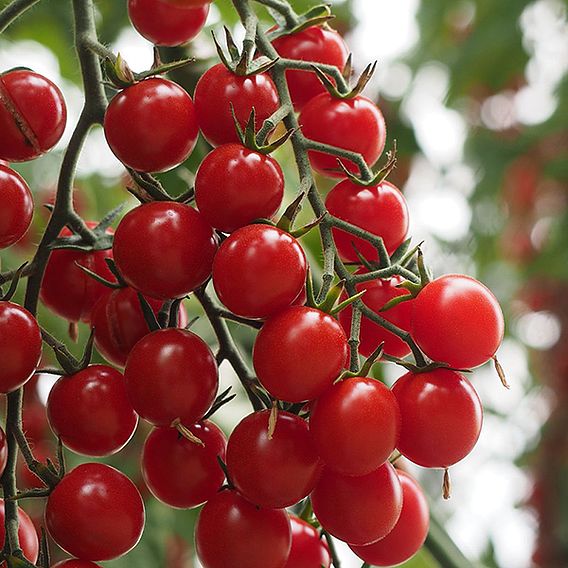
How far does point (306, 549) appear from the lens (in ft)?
1.67

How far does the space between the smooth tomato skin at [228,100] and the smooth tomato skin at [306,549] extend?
0.21 m

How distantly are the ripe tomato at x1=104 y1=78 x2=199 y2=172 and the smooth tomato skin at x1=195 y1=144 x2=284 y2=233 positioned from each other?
0.09 ft

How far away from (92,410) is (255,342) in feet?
0.33

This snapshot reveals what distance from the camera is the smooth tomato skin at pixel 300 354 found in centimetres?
41

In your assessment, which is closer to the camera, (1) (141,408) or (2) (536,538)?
(1) (141,408)

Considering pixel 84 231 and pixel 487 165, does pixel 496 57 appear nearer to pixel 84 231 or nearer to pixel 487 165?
pixel 487 165

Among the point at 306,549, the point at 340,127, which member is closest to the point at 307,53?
the point at 340,127

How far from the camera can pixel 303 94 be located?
0.54 meters

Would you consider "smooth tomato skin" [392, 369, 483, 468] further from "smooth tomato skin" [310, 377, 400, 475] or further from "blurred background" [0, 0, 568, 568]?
"blurred background" [0, 0, 568, 568]

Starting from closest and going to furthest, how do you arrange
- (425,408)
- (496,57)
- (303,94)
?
(425,408) < (303,94) < (496,57)

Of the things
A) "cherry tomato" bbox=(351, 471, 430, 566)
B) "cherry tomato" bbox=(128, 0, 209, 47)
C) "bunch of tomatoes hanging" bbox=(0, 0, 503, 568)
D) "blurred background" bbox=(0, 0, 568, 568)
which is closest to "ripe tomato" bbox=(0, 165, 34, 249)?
"bunch of tomatoes hanging" bbox=(0, 0, 503, 568)

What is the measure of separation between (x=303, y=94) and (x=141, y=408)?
0.20 meters

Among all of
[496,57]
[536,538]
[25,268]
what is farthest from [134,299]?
[536,538]

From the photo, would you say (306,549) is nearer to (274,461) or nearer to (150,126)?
(274,461)
